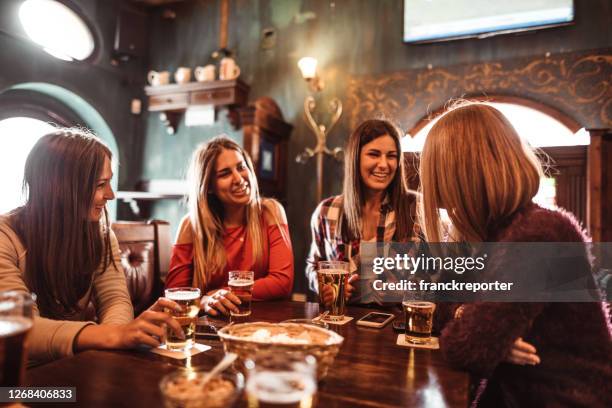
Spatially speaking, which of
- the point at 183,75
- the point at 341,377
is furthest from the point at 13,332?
the point at 183,75

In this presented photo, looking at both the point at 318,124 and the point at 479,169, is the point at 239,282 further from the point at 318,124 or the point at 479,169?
the point at 318,124

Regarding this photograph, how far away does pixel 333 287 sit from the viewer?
1295 mm

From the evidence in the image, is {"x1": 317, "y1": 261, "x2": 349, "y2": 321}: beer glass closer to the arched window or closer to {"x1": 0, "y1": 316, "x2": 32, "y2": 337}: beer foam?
{"x1": 0, "y1": 316, "x2": 32, "y2": 337}: beer foam

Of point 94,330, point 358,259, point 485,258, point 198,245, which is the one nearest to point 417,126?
point 358,259

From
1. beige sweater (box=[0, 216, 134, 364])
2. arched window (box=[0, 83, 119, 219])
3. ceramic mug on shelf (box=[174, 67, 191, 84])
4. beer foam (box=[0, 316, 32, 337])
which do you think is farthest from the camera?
ceramic mug on shelf (box=[174, 67, 191, 84])

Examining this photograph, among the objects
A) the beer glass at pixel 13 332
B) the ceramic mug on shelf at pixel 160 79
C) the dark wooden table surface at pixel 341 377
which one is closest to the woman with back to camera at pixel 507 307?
the dark wooden table surface at pixel 341 377

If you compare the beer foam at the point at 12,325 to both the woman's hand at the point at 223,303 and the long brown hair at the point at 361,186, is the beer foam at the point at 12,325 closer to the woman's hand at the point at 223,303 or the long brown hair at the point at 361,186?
the woman's hand at the point at 223,303

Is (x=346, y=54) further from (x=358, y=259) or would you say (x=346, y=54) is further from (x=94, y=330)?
(x=94, y=330)

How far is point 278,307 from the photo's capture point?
4.99 ft

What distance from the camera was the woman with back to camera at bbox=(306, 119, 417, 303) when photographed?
2084mm

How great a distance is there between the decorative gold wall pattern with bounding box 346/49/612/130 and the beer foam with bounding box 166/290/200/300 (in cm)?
317

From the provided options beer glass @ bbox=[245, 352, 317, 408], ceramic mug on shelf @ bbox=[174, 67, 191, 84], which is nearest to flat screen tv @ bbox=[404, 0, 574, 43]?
ceramic mug on shelf @ bbox=[174, 67, 191, 84]

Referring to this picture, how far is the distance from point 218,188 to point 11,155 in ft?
10.4

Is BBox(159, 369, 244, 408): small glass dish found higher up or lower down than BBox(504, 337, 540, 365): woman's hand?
higher up
